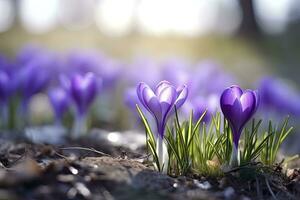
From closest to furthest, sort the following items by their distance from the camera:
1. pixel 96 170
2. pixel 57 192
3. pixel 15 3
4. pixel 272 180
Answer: pixel 57 192 → pixel 96 170 → pixel 272 180 → pixel 15 3

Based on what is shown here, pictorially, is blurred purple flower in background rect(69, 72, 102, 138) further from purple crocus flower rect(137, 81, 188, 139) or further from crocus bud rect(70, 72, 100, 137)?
purple crocus flower rect(137, 81, 188, 139)

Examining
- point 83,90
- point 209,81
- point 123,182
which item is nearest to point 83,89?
point 83,90

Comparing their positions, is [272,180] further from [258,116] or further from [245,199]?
[258,116]

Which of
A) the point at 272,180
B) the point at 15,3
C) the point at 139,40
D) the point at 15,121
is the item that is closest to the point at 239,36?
the point at 139,40

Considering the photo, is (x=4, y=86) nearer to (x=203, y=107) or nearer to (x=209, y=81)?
(x=203, y=107)

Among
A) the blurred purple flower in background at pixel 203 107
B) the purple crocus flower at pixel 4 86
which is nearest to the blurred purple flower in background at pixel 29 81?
the purple crocus flower at pixel 4 86

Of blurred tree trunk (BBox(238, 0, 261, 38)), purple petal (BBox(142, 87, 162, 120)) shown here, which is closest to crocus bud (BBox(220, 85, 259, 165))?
purple petal (BBox(142, 87, 162, 120))
